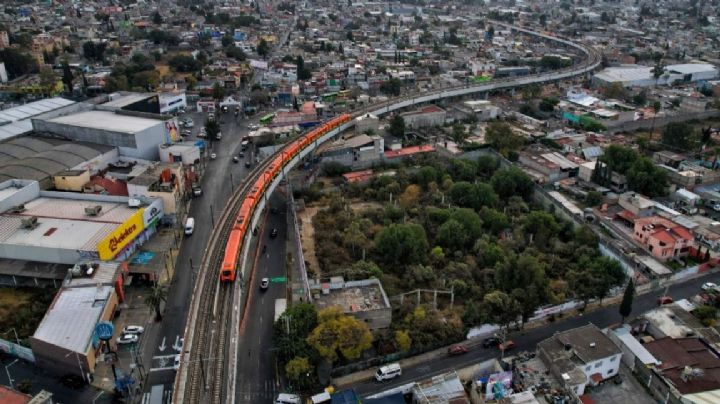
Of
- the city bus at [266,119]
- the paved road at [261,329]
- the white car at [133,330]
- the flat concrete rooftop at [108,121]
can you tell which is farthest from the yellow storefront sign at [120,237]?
the city bus at [266,119]

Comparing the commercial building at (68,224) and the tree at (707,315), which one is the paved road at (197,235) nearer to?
the commercial building at (68,224)

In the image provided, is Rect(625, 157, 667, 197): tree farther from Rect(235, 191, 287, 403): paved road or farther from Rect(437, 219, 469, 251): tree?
Rect(235, 191, 287, 403): paved road

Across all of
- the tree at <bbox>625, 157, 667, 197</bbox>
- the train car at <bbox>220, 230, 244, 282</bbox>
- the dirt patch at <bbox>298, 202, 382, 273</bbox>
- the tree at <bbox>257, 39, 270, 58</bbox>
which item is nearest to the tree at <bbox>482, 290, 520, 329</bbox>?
the dirt patch at <bbox>298, 202, 382, 273</bbox>

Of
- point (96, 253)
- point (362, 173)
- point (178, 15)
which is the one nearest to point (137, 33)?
point (178, 15)

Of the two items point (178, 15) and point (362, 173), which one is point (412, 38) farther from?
point (362, 173)

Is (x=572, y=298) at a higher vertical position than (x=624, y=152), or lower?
lower
